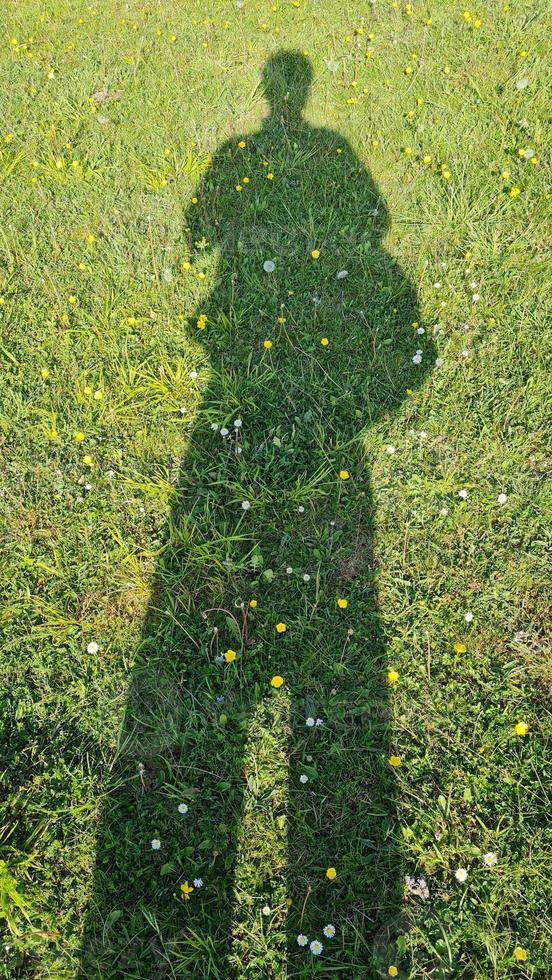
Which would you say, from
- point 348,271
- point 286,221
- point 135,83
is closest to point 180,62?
point 135,83

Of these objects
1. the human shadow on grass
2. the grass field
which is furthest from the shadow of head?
the human shadow on grass

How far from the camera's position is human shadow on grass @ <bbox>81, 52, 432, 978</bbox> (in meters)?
2.18

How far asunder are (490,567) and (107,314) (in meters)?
2.85

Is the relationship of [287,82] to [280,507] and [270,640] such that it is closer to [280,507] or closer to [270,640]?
[280,507]

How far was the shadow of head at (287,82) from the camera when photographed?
480cm

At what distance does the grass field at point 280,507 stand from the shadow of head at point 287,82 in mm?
31

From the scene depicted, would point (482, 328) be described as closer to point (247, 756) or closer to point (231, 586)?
point (231, 586)

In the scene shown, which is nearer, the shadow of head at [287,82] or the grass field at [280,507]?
the grass field at [280,507]

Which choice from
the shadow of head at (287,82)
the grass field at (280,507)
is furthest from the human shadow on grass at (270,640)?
the shadow of head at (287,82)

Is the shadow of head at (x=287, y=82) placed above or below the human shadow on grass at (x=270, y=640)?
above

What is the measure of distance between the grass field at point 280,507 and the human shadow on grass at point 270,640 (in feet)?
0.05

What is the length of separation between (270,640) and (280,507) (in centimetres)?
73

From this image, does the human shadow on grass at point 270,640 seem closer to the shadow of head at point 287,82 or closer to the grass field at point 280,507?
the grass field at point 280,507

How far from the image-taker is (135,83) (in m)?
5.11
